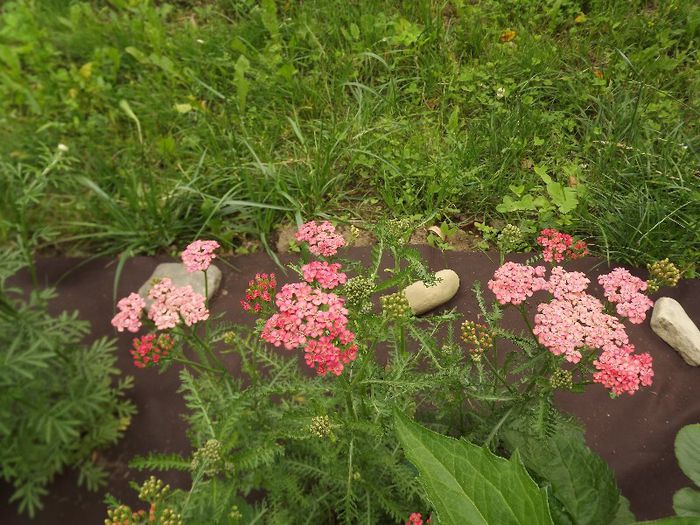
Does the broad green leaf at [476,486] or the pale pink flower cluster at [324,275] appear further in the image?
the pale pink flower cluster at [324,275]

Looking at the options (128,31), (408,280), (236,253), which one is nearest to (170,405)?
(236,253)

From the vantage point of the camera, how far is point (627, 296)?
5.02 ft

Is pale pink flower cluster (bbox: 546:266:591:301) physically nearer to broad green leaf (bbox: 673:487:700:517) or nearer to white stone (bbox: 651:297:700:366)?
broad green leaf (bbox: 673:487:700:517)

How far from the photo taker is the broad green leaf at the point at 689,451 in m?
1.21

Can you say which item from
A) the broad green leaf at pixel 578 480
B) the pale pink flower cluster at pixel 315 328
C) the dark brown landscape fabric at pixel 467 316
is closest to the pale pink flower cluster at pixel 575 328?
the broad green leaf at pixel 578 480

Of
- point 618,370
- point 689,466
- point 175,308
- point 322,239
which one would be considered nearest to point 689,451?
point 689,466

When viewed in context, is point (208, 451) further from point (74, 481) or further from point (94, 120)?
point (94, 120)

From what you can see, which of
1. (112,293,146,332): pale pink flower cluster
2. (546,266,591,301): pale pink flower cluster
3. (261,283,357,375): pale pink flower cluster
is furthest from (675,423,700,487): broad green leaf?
(112,293,146,332): pale pink flower cluster

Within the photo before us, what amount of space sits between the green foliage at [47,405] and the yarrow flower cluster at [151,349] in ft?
2.20

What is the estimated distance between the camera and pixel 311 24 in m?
3.57

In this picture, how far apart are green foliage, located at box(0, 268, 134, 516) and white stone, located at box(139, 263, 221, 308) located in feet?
1.55

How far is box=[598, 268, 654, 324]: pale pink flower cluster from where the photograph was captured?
1.52m

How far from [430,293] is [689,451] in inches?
56.0

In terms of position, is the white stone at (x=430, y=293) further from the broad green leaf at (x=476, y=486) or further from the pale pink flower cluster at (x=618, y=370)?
the broad green leaf at (x=476, y=486)
